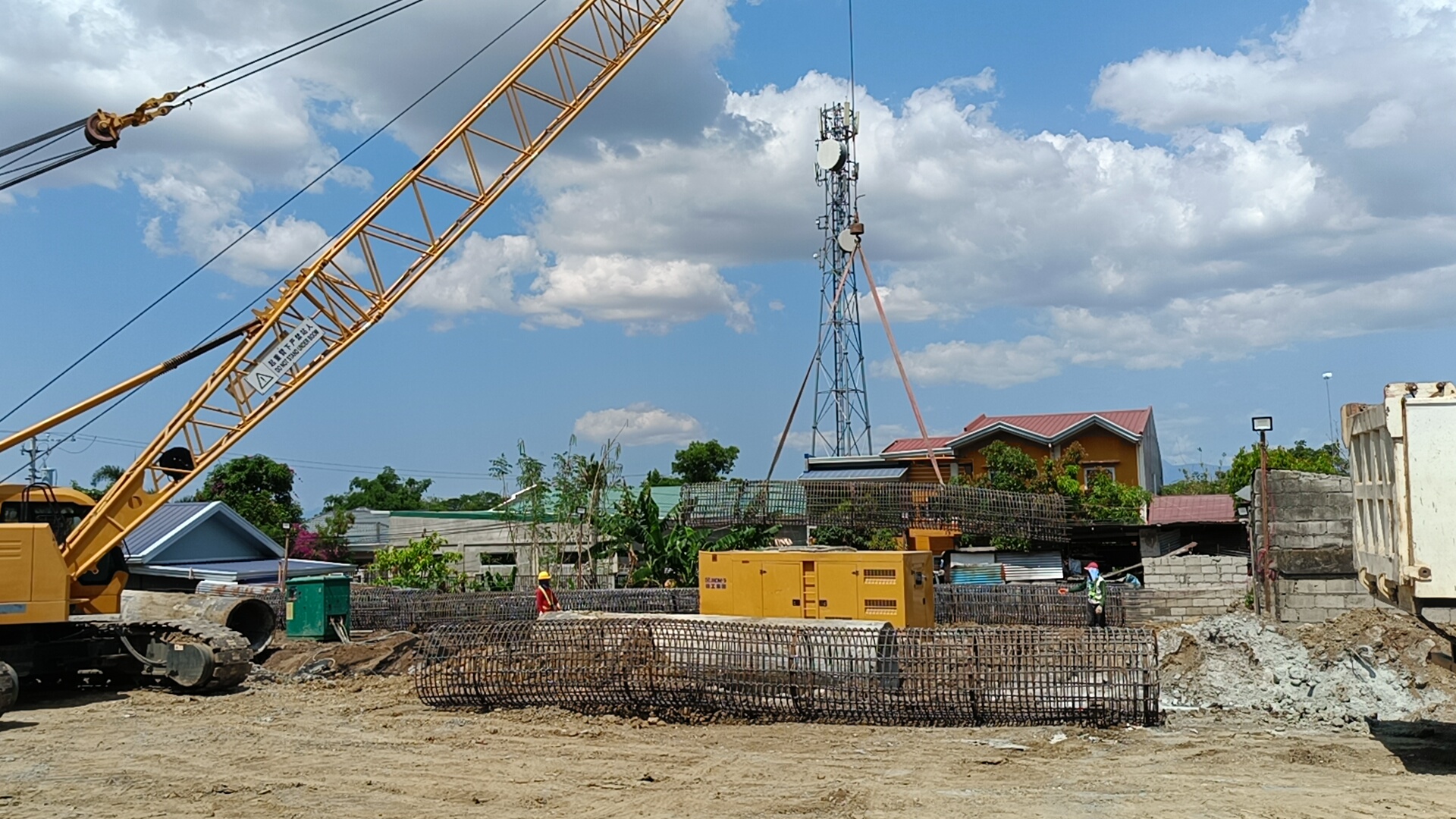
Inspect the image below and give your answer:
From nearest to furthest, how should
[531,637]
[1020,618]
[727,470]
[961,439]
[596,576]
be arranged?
[531,637] → [1020,618] → [596,576] → [961,439] → [727,470]

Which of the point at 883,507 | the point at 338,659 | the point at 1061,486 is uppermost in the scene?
the point at 1061,486

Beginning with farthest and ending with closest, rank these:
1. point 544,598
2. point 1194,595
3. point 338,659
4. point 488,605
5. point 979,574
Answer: point 979,574
point 488,605
point 1194,595
point 338,659
point 544,598

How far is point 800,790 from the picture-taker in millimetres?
9594

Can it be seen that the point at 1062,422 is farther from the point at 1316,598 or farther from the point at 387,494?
the point at 387,494

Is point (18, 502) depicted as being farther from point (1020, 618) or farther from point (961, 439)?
point (961, 439)

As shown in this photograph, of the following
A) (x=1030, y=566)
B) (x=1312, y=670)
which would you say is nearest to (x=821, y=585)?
(x=1312, y=670)

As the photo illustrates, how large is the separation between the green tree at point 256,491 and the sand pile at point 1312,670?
42.3 m

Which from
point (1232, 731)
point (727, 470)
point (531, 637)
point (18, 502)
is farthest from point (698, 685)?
point (727, 470)

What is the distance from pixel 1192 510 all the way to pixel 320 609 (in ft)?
72.6

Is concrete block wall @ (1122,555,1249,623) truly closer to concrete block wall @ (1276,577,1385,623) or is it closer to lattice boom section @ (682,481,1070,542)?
concrete block wall @ (1276,577,1385,623)

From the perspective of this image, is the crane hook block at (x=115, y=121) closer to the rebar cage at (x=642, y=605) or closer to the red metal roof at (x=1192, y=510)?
the rebar cage at (x=642, y=605)

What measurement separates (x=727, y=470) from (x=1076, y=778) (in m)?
48.2

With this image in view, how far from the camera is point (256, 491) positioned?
52.2 meters

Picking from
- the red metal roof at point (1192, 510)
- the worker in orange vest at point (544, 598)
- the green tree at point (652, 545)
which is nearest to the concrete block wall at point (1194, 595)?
the red metal roof at point (1192, 510)
